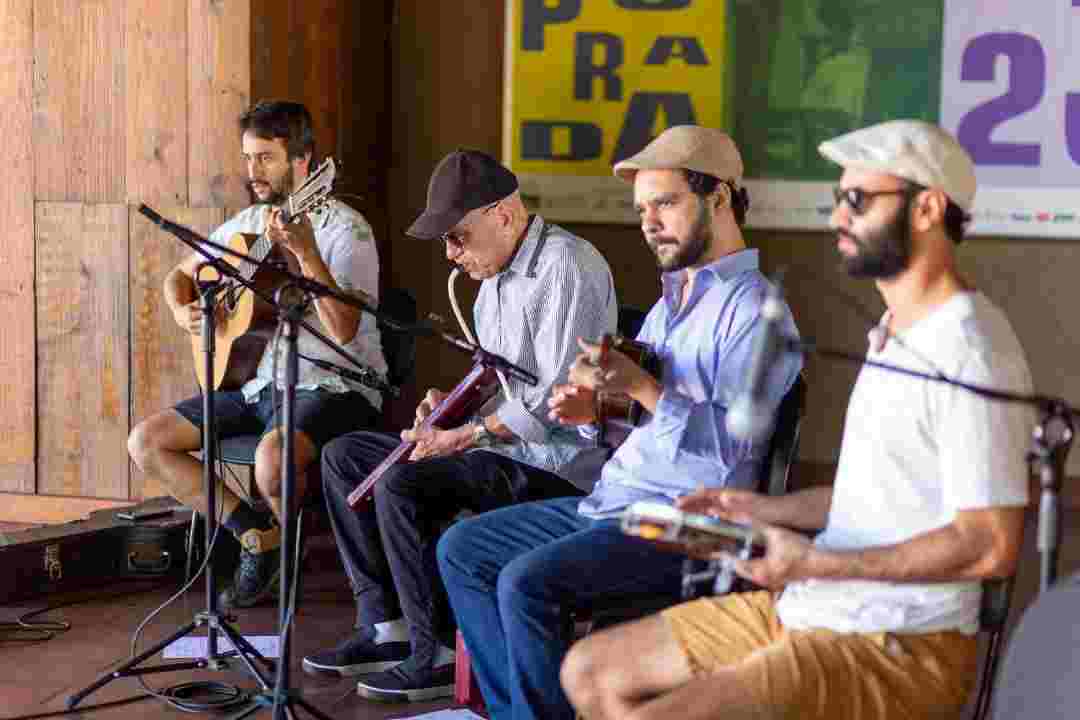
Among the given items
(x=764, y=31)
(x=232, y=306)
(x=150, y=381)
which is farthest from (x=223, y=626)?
(x=764, y=31)

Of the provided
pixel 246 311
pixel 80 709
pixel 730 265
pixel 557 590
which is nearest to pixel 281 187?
pixel 246 311

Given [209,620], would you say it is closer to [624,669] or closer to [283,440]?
[283,440]

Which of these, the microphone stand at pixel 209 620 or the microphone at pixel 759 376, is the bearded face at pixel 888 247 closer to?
the microphone at pixel 759 376

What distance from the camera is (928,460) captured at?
7.10ft

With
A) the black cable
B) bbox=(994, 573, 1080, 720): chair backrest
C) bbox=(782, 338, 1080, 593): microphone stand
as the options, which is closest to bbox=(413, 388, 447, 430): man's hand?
the black cable

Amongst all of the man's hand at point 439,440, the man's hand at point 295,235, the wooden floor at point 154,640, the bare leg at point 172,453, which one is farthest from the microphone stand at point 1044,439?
the bare leg at point 172,453

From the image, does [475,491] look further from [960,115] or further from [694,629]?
[960,115]

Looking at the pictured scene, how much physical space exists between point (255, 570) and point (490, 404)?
45.3 inches

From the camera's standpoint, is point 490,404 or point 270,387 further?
point 270,387

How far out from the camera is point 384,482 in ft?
11.9

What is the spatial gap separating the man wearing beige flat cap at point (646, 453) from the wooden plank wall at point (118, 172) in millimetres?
1925

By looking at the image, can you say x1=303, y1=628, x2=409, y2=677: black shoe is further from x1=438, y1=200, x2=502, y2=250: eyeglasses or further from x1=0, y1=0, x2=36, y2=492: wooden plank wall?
x1=0, y1=0, x2=36, y2=492: wooden plank wall

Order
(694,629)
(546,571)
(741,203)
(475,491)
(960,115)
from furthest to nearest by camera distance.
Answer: (960,115), (475,491), (741,203), (546,571), (694,629)

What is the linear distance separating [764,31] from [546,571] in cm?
242
